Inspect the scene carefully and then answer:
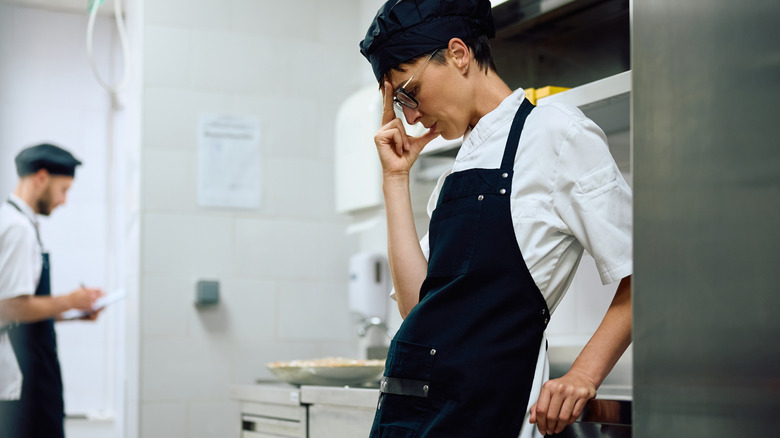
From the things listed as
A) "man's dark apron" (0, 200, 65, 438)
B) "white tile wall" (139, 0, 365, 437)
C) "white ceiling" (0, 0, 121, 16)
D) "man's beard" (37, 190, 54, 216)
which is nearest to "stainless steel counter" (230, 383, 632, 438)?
"white tile wall" (139, 0, 365, 437)

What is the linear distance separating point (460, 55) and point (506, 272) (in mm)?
358

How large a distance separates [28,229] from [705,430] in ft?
9.49

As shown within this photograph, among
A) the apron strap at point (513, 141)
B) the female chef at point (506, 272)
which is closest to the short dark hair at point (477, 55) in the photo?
the female chef at point (506, 272)

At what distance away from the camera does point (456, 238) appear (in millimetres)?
1271

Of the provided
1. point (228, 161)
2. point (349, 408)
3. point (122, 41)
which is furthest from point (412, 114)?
point (122, 41)

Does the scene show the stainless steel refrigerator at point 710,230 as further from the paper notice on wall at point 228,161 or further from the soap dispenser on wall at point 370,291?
the paper notice on wall at point 228,161

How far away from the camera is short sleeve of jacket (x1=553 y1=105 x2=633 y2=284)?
3.83 feet

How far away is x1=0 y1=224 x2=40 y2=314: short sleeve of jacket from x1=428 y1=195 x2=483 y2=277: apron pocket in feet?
7.62

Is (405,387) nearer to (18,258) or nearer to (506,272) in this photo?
(506,272)

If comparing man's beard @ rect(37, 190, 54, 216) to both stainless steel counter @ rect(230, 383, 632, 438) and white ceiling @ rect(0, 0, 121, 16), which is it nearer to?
white ceiling @ rect(0, 0, 121, 16)

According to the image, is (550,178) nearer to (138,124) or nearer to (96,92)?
(138,124)

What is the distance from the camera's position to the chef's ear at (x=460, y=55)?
1.36 meters

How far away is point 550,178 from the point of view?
122 cm

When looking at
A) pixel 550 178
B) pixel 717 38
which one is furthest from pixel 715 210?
pixel 550 178
